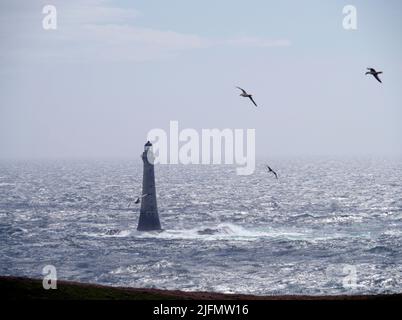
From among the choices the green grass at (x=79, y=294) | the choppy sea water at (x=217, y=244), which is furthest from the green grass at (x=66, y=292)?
the choppy sea water at (x=217, y=244)

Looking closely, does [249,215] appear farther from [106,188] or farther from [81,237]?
[106,188]

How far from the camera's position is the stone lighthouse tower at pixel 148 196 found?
88.8m

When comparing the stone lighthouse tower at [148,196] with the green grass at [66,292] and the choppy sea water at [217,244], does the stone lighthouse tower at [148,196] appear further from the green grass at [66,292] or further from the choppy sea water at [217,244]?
the green grass at [66,292]

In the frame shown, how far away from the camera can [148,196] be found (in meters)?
90.1

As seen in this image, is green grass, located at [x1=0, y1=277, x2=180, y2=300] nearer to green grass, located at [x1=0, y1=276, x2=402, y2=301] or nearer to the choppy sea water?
green grass, located at [x1=0, y1=276, x2=402, y2=301]

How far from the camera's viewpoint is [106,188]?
188 m

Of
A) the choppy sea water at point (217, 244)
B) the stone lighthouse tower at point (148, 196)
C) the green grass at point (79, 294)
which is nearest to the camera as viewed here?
the green grass at point (79, 294)

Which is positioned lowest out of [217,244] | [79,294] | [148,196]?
[217,244]

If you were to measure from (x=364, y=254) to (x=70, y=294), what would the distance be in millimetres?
46916

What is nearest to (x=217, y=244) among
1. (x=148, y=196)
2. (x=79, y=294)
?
(x=148, y=196)

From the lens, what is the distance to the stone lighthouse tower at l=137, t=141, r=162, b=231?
8875 centimetres

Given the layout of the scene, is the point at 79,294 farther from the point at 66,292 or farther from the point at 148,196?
the point at 148,196

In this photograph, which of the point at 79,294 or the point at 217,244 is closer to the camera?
the point at 79,294

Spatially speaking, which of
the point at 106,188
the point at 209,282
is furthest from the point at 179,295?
the point at 106,188
